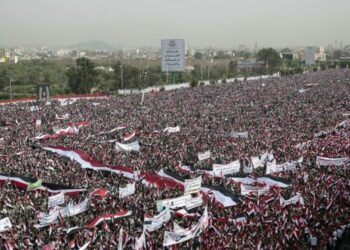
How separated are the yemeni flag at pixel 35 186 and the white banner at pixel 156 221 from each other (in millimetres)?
4754

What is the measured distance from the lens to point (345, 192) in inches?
719

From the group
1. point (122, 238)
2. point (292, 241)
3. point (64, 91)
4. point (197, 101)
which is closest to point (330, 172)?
point (292, 241)

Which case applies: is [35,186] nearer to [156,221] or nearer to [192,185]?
[192,185]

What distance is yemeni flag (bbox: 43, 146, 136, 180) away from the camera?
71.3 ft

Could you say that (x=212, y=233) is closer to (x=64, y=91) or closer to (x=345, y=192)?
(x=345, y=192)

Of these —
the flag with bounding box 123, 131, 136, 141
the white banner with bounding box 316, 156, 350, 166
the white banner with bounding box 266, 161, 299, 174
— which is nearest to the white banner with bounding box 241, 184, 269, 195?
the white banner with bounding box 266, 161, 299, 174

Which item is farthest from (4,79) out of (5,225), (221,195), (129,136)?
(5,225)

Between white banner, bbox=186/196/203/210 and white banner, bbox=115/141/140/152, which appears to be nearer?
white banner, bbox=186/196/203/210

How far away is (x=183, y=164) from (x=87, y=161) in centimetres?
425

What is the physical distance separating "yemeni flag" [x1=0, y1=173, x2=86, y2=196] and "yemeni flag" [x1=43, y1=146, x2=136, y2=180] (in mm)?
2780

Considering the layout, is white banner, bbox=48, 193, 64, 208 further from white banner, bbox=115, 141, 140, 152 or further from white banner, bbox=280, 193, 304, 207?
white banner, bbox=115, 141, 140, 152

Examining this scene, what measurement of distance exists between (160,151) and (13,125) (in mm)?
13399

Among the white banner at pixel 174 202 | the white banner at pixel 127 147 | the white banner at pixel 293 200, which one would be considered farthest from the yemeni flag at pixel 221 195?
the white banner at pixel 127 147

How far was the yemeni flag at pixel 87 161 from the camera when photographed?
2173 centimetres
